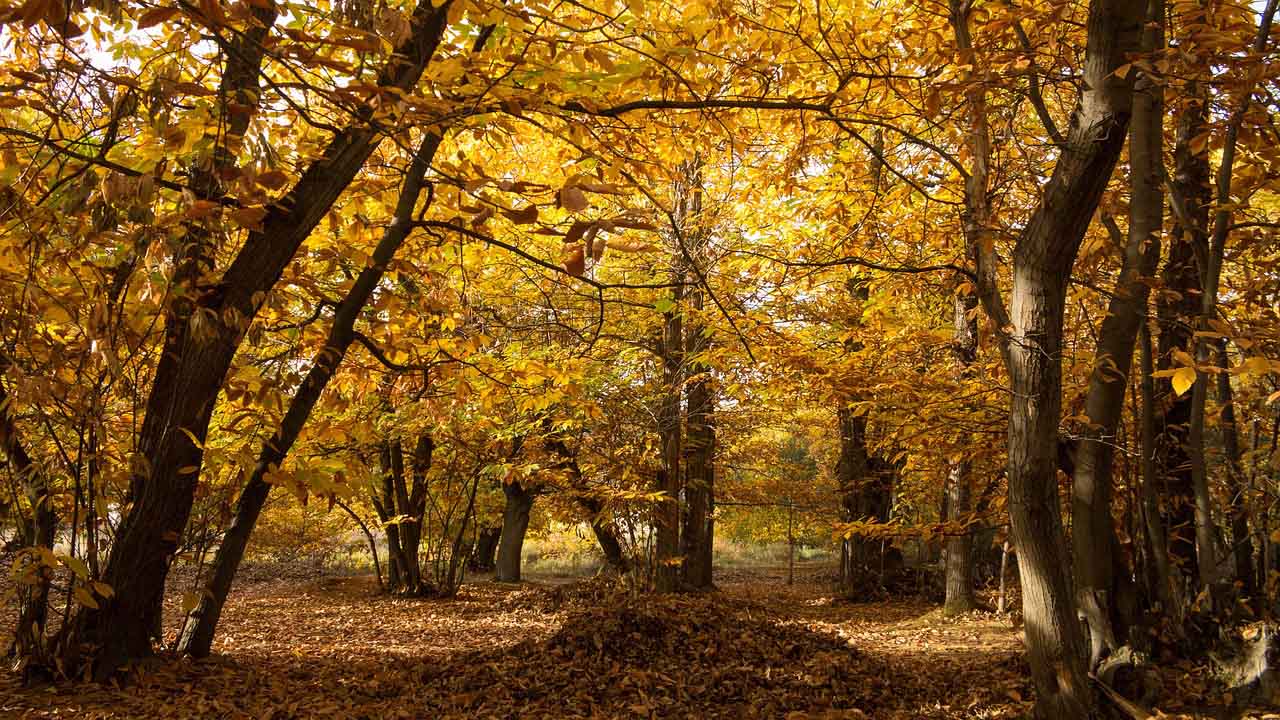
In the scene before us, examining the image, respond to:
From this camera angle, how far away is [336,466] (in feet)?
11.6

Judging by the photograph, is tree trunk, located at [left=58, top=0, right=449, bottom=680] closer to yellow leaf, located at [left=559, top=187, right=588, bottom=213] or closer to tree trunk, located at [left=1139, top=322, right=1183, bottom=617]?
yellow leaf, located at [left=559, top=187, right=588, bottom=213]

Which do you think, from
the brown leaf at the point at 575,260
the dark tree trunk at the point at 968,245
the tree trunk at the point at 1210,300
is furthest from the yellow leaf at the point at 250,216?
the tree trunk at the point at 1210,300

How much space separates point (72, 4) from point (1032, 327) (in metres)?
3.65

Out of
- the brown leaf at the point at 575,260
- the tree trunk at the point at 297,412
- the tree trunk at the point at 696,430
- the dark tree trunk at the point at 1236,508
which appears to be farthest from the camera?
the tree trunk at the point at 696,430

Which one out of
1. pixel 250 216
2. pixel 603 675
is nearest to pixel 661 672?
pixel 603 675

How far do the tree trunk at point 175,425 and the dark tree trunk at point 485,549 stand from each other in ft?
48.4

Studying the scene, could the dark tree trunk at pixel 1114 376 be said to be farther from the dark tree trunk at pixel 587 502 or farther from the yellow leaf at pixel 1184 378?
the dark tree trunk at pixel 587 502

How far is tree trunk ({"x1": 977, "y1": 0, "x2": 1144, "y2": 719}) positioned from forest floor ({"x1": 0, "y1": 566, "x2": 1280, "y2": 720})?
3.81ft

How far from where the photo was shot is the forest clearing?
111 inches

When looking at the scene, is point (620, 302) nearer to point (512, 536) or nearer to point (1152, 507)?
point (1152, 507)

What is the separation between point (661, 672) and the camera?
17.5 feet

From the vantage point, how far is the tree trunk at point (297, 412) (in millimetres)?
4391

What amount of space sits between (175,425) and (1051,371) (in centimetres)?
414

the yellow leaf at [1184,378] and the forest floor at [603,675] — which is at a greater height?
the yellow leaf at [1184,378]
